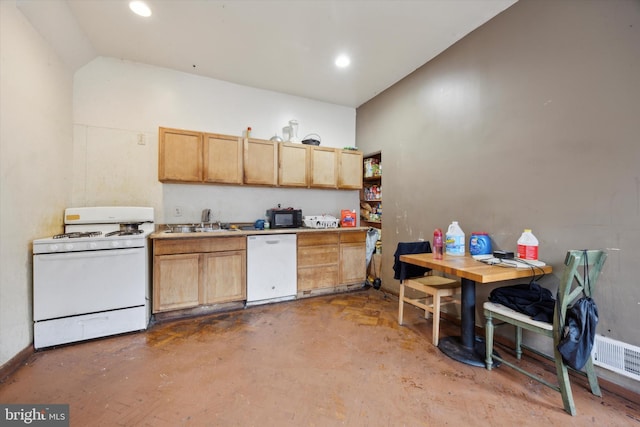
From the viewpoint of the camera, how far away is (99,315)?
230cm

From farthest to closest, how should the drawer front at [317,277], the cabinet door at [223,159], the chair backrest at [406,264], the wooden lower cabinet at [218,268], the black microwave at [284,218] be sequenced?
1. the black microwave at [284,218]
2. the drawer front at [317,277]
3. the cabinet door at [223,159]
4. the wooden lower cabinet at [218,268]
5. the chair backrest at [406,264]

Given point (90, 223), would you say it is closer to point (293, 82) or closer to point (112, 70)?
point (112, 70)

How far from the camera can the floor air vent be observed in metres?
1.59

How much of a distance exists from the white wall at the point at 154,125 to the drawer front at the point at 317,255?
34.7 inches

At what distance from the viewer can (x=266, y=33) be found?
2613 mm

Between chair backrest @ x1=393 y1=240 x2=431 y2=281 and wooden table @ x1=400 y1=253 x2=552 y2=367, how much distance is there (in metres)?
0.29

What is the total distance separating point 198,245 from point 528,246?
3.16 meters

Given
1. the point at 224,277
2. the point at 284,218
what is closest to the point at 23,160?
the point at 224,277

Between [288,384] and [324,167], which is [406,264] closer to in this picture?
[288,384]

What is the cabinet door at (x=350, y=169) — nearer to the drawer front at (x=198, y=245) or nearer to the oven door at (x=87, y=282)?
the drawer front at (x=198, y=245)

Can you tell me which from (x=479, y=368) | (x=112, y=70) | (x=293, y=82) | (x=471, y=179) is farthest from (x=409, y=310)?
(x=112, y=70)

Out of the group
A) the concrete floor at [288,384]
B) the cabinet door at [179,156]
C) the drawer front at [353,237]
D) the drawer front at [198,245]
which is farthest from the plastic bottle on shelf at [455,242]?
the cabinet door at [179,156]

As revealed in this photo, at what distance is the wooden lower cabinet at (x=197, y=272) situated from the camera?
2719 mm

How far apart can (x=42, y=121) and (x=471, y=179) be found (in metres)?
4.12
